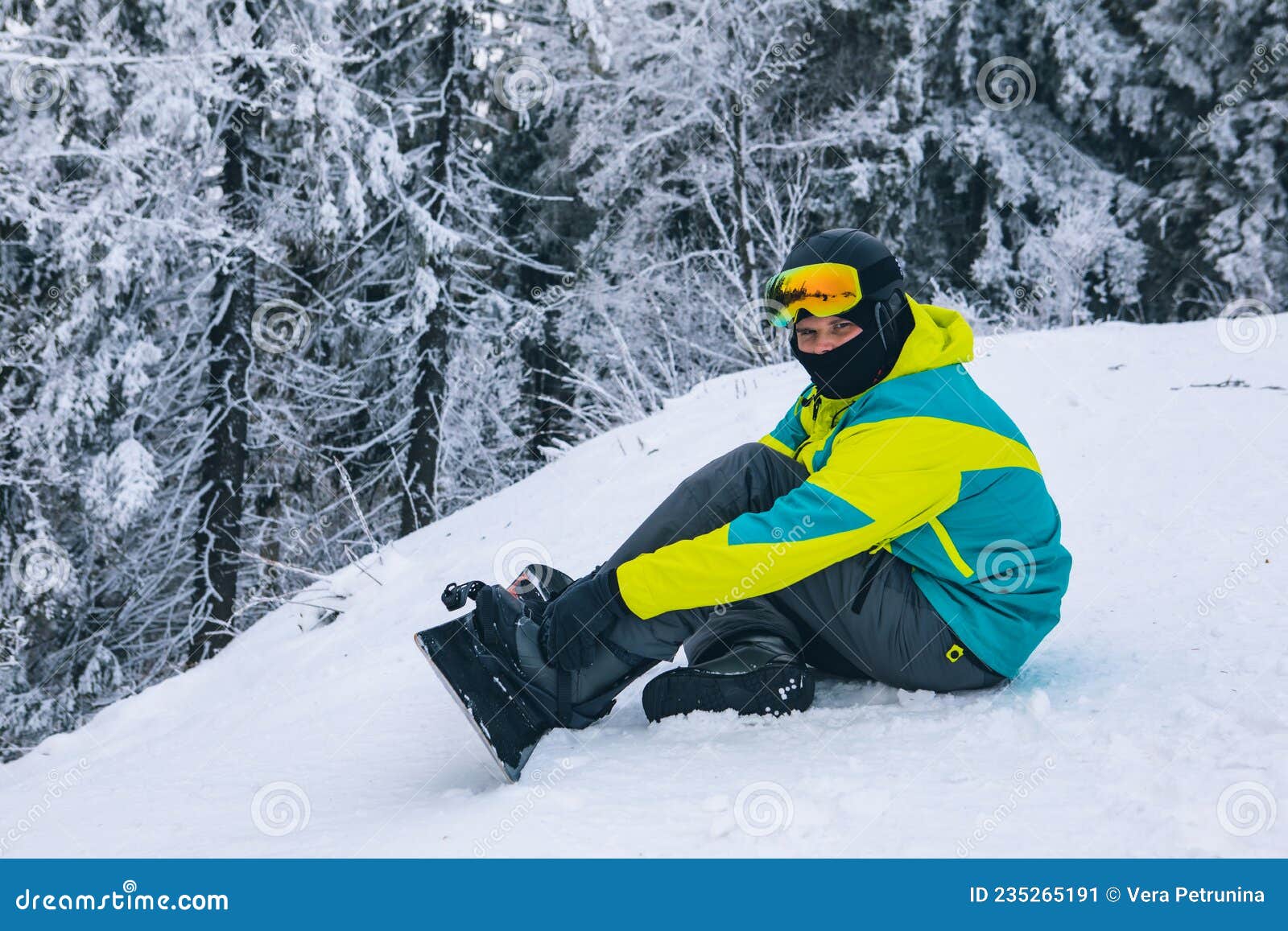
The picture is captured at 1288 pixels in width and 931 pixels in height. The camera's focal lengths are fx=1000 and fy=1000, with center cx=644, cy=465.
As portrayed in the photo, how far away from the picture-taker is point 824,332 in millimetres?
2133

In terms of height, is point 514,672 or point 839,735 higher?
point 514,672

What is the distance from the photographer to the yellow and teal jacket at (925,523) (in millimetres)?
1896

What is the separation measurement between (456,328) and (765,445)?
32.6 feet

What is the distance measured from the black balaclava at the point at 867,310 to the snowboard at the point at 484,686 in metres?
0.93

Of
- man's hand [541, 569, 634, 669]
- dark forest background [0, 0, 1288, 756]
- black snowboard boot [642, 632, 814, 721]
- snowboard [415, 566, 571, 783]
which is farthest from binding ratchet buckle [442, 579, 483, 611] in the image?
dark forest background [0, 0, 1288, 756]

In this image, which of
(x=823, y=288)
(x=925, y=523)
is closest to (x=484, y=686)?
(x=925, y=523)

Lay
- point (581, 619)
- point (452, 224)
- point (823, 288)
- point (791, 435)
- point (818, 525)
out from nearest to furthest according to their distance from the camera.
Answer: point (818, 525), point (581, 619), point (823, 288), point (791, 435), point (452, 224)

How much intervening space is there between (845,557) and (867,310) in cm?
53

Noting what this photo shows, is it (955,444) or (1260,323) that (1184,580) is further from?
(1260,323)

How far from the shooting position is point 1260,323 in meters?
5.13

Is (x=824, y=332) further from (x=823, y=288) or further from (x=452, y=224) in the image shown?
(x=452, y=224)

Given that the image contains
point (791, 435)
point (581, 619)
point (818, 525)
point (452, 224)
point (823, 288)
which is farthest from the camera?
point (452, 224)
